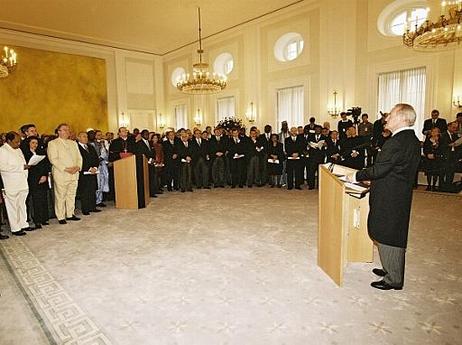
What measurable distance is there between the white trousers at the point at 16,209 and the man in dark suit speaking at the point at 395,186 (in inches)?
190

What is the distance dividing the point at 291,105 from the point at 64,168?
8370mm

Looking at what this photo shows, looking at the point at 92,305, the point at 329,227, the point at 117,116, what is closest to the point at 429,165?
the point at 329,227

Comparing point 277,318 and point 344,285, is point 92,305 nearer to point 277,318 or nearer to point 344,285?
point 277,318

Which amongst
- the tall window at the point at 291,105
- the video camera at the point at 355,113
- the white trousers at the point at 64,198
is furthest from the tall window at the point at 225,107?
the white trousers at the point at 64,198

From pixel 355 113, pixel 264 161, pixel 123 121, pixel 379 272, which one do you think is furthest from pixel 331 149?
pixel 123 121

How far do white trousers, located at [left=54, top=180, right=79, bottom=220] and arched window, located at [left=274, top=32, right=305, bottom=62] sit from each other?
341 inches

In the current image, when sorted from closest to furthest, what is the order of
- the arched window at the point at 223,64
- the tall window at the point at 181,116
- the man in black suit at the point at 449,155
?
the man in black suit at the point at 449,155 → the arched window at the point at 223,64 → the tall window at the point at 181,116

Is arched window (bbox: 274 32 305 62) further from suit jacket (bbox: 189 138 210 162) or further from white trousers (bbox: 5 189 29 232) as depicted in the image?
white trousers (bbox: 5 189 29 232)

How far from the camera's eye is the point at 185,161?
28.9 ft

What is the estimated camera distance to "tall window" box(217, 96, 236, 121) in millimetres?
13930

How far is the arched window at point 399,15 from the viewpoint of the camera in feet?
28.8

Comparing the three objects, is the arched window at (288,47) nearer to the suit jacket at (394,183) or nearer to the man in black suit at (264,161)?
the man in black suit at (264,161)

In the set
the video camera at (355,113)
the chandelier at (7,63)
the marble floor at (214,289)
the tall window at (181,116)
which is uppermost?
the chandelier at (7,63)

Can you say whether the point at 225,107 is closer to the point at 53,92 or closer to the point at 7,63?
the point at 53,92
